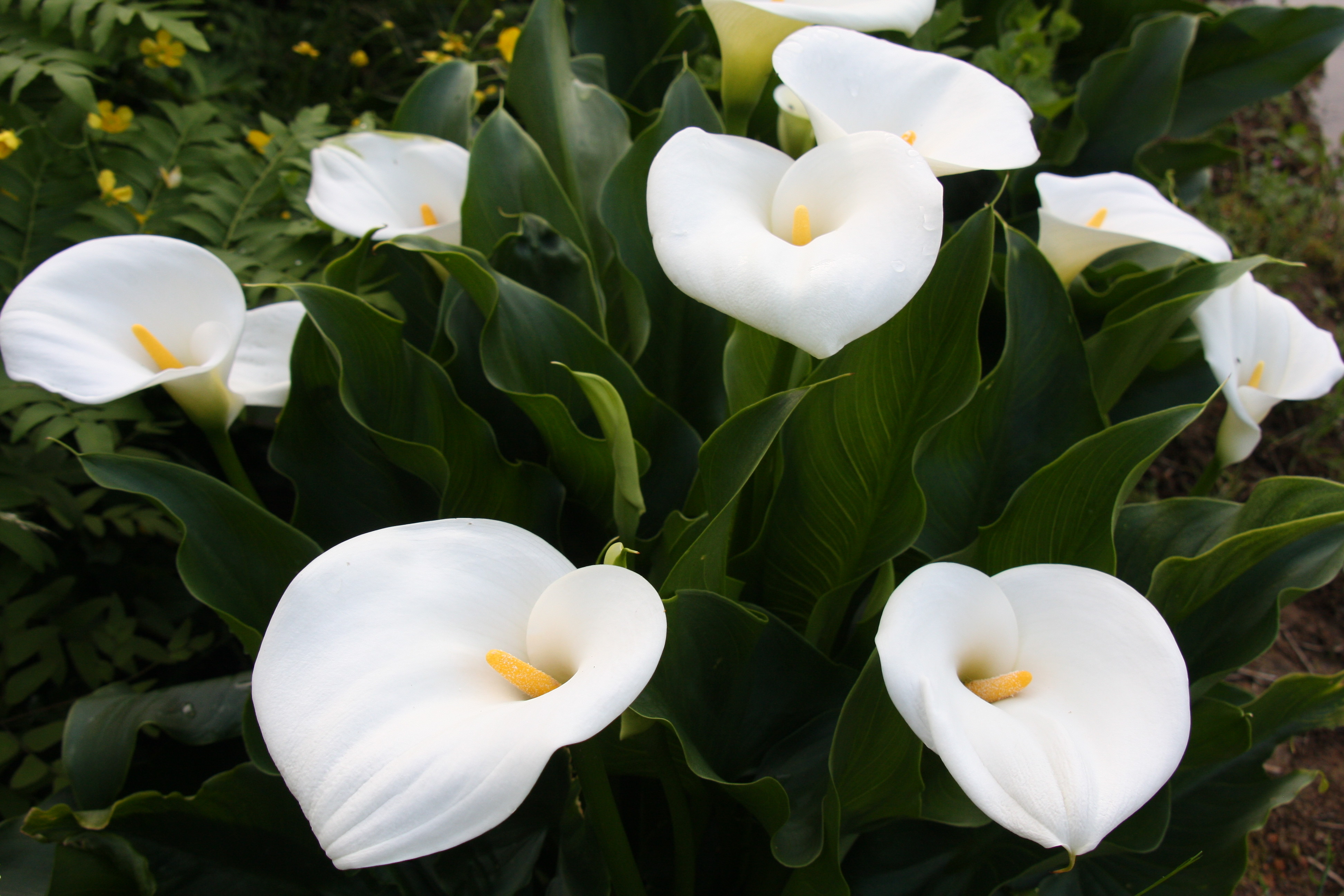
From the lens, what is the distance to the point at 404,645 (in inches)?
22.2

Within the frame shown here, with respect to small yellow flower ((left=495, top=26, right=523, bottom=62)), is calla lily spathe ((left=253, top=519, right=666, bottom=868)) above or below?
below

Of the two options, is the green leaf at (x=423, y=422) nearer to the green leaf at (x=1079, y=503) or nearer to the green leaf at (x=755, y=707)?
the green leaf at (x=755, y=707)

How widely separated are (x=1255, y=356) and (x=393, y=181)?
3.63 ft

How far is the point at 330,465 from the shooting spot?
0.98m

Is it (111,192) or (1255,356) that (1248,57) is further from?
(111,192)

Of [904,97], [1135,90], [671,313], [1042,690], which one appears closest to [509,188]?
[671,313]

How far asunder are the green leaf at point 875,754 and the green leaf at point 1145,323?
20.9 inches

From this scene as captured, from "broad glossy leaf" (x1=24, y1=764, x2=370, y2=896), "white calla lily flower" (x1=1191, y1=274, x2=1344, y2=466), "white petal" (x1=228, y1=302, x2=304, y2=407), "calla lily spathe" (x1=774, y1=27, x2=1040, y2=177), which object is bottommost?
"broad glossy leaf" (x1=24, y1=764, x2=370, y2=896)

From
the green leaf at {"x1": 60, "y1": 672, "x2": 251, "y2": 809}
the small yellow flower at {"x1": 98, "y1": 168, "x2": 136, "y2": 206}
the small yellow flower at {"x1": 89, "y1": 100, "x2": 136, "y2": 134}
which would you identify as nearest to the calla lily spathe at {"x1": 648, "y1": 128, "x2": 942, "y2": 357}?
the green leaf at {"x1": 60, "y1": 672, "x2": 251, "y2": 809}

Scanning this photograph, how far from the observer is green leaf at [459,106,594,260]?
1087mm

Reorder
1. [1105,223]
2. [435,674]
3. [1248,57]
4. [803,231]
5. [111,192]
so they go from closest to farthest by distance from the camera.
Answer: [435,674] < [803,231] < [1105,223] < [111,192] < [1248,57]

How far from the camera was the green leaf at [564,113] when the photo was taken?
1.23m

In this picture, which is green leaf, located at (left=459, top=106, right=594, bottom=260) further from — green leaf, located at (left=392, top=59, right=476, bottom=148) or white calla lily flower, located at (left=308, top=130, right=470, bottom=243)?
green leaf, located at (left=392, top=59, right=476, bottom=148)

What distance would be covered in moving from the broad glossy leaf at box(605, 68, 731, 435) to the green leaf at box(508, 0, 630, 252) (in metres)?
0.11
